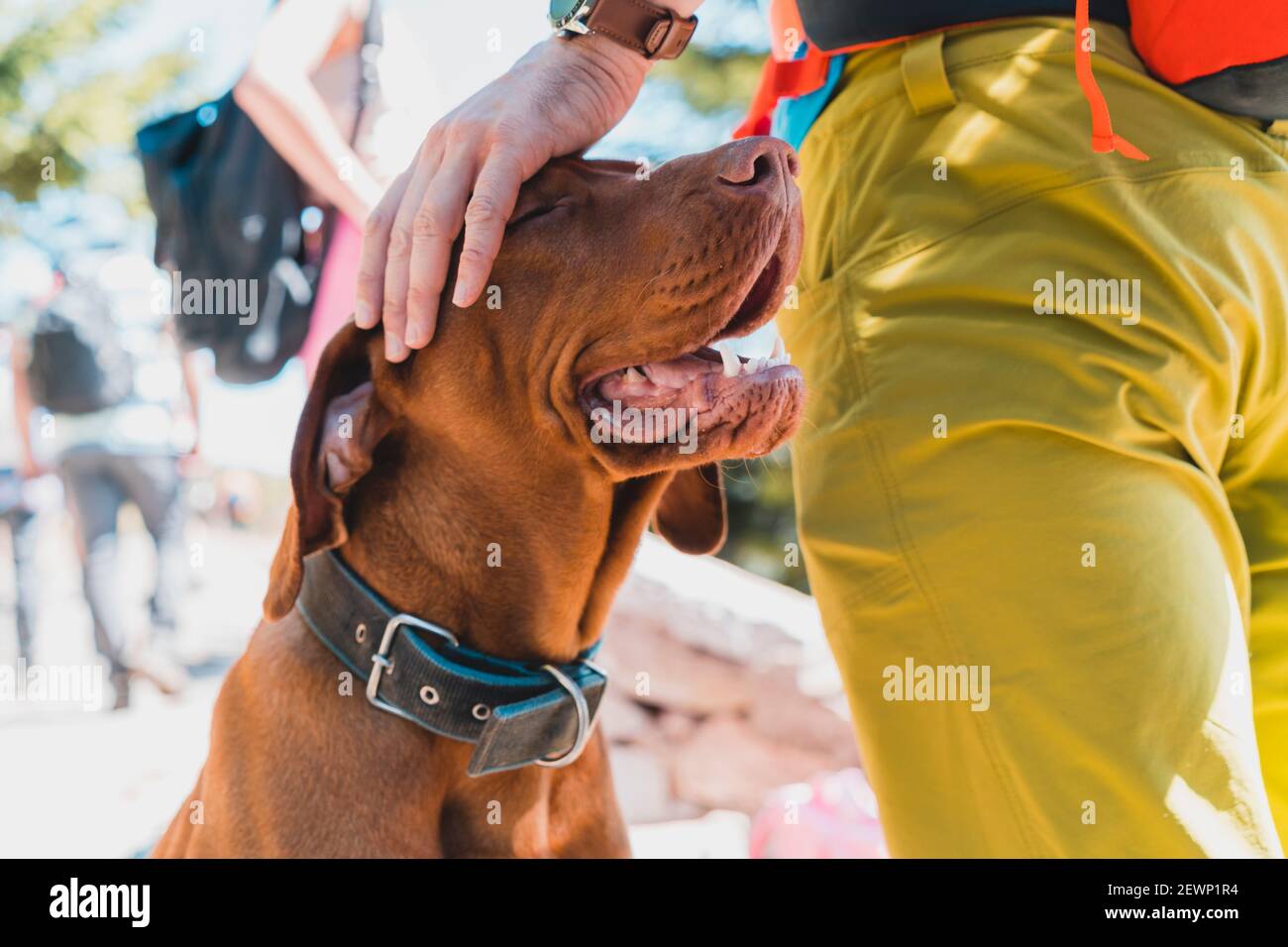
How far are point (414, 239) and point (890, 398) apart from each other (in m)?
0.82

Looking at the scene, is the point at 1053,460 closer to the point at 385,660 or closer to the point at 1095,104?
the point at 1095,104

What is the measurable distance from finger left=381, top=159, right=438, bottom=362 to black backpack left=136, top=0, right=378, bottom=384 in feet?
4.44

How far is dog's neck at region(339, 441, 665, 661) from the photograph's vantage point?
2221 millimetres

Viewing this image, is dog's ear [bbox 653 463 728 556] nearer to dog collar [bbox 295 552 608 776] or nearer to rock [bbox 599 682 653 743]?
dog collar [bbox 295 552 608 776]

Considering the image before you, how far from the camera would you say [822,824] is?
4.42 meters

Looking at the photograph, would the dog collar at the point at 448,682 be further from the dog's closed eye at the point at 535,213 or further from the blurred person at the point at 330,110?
the blurred person at the point at 330,110

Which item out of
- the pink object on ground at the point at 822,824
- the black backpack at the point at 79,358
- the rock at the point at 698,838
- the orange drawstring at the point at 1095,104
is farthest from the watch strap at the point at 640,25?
the black backpack at the point at 79,358

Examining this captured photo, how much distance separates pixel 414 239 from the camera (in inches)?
76.5

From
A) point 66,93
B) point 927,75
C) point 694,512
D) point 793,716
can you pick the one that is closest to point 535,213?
point 927,75

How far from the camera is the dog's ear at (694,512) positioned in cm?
259

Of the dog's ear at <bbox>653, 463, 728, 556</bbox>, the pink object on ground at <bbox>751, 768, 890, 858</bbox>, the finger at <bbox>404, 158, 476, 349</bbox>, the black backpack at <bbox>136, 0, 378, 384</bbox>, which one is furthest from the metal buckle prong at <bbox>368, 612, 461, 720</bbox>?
the pink object on ground at <bbox>751, 768, 890, 858</bbox>

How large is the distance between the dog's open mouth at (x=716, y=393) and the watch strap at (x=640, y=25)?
456mm

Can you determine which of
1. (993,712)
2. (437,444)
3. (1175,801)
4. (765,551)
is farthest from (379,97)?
(765,551)
